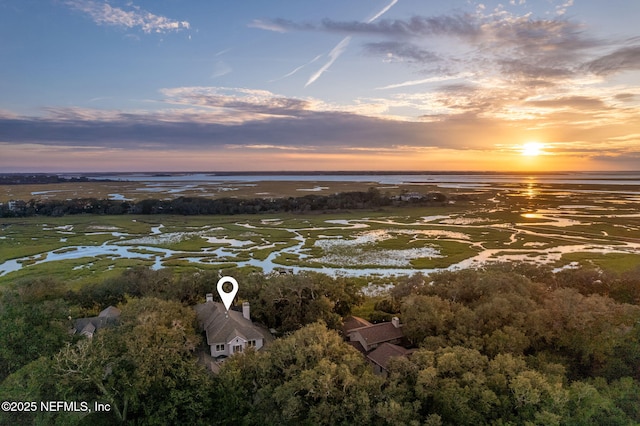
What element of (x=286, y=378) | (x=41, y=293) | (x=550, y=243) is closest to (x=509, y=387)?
(x=286, y=378)

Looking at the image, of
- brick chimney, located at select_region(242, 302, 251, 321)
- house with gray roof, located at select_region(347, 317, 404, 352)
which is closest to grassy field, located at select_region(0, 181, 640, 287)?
house with gray roof, located at select_region(347, 317, 404, 352)

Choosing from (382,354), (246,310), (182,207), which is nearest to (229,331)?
(246,310)

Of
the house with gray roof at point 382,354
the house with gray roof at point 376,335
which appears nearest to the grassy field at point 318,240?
the house with gray roof at point 376,335

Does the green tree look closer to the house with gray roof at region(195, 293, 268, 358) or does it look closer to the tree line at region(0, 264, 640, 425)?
the tree line at region(0, 264, 640, 425)

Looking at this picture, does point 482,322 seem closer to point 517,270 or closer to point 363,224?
point 517,270

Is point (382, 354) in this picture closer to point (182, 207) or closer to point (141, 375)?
point (141, 375)
